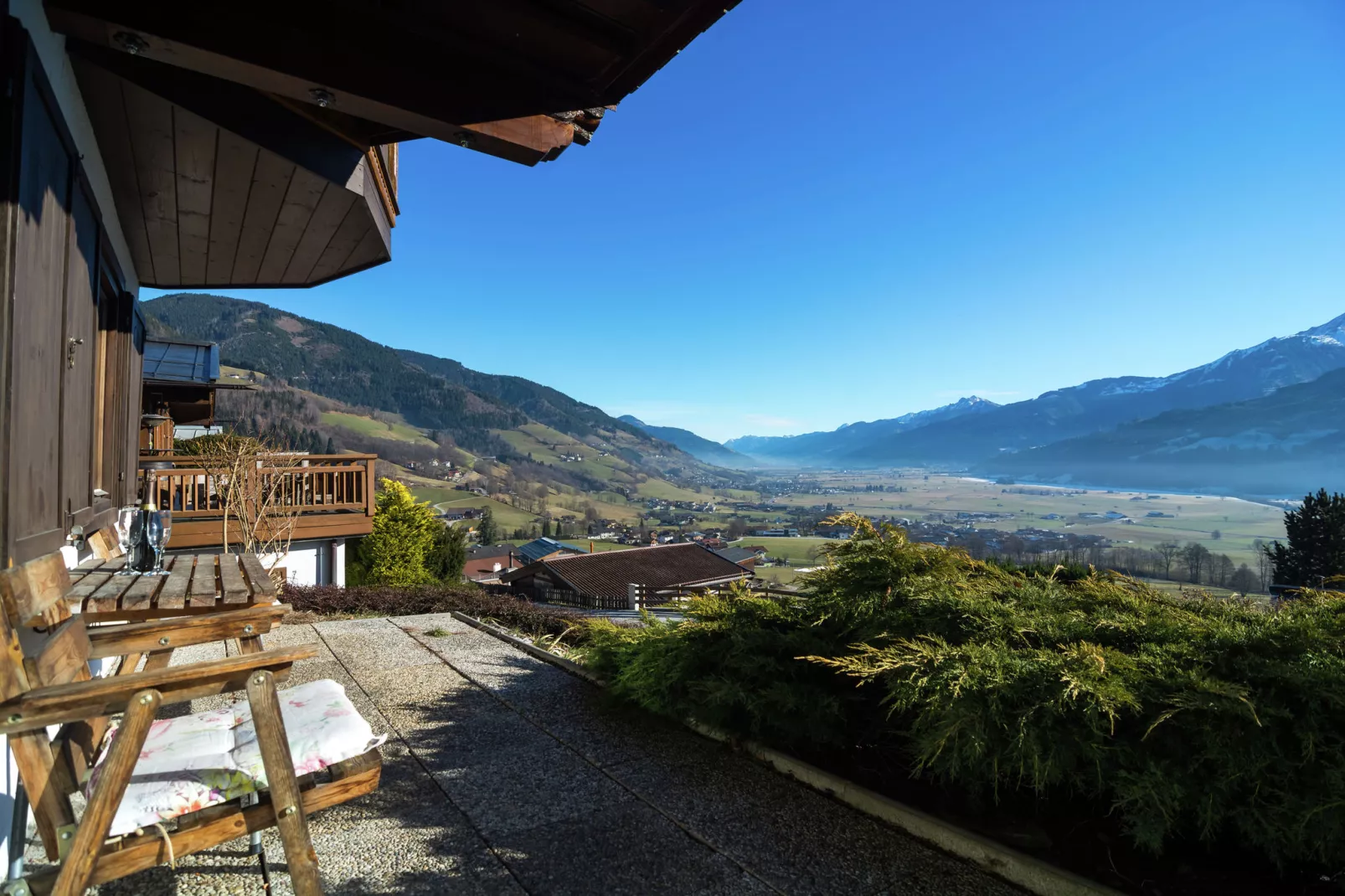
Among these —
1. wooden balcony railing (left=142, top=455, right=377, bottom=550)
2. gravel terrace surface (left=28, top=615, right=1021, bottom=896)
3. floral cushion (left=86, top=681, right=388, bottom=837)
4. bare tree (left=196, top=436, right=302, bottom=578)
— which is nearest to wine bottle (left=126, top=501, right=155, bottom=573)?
gravel terrace surface (left=28, top=615, right=1021, bottom=896)

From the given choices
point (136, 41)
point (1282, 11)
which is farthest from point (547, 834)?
point (1282, 11)

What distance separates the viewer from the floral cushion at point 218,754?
4.63ft

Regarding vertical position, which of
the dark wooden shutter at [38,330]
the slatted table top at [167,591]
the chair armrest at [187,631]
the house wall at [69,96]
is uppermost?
the house wall at [69,96]

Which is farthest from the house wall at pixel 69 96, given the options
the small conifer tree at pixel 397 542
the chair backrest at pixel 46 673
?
the small conifer tree at pixel 397 542

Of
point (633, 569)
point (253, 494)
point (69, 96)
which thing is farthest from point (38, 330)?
point (633, 569)

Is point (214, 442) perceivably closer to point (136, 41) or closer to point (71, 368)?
point (71, 368)

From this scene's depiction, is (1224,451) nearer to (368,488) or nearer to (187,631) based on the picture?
(368,488)

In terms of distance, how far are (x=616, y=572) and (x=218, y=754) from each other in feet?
85.2

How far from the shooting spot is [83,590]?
6.59ft

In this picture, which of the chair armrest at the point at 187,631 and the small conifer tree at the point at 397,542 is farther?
the small conifer tree at the point at 397,542

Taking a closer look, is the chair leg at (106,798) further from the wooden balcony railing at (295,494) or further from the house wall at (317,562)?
the house wall at (317,562)

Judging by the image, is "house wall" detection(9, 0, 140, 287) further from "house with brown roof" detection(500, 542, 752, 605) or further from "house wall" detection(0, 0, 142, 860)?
"house with brown roof" detection(500, 542, 752, 605)

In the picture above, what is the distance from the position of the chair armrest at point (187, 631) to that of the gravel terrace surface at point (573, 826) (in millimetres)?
675

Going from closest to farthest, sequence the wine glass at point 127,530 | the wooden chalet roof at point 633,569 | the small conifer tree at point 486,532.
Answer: the wine glass at point 127,530 → the wooden chalet roof at point 633,569 → the small conifer tree at point 486,532
